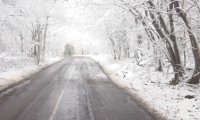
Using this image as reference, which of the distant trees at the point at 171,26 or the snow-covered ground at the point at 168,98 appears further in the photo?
the distant trees at the point at 171,26

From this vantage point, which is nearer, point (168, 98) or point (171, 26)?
point (168, 98)

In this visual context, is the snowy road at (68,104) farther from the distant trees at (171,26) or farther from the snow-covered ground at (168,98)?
the distant trees at (171,26)

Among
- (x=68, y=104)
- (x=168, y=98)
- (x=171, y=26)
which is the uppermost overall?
(x=171, y=26)

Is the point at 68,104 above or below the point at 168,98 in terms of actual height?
below

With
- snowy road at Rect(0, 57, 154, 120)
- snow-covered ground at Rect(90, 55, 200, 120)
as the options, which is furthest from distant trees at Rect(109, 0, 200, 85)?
snowy road at Rect(0, 57, 154, 120)

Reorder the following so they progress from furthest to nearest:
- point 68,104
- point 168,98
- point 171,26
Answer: point 171,26, point 168,98, point 68,104

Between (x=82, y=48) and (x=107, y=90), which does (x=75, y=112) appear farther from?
(x=82, y=48)

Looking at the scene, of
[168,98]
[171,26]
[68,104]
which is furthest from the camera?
[171,26]

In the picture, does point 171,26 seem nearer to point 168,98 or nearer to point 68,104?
point 168,98

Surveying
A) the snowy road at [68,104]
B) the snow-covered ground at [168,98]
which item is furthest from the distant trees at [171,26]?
the snowy road at [68,104]

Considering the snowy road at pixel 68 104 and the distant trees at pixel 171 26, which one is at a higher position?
the distant trees at pixel 171 26

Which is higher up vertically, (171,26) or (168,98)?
(171,26)

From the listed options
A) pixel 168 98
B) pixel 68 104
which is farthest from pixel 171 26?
pixel 68 104

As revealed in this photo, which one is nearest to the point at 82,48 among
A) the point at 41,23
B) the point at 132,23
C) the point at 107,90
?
the point at 41,23
